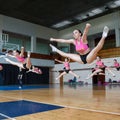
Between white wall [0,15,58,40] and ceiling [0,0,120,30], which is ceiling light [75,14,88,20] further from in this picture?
white wall [0,15,58,40]

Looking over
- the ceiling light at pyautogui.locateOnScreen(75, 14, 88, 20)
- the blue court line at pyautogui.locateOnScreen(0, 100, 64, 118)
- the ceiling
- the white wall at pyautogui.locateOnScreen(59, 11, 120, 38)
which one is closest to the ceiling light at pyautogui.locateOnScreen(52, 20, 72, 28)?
the ceiling

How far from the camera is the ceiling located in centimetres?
1762

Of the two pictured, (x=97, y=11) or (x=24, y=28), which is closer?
(x=97, y=11)

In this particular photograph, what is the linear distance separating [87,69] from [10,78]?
352 inches

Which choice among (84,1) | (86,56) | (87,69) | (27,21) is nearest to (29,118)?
(86,56)

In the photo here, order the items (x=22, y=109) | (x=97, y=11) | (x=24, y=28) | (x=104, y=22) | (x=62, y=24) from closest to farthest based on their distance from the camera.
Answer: (x=22, y=109)
(x=97, y=11)
(x=104, y=22)
(x=24, y=28)
(x=62, y=24)

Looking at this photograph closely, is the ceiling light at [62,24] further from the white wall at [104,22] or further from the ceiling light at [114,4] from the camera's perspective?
the ceiling light at [114,4]

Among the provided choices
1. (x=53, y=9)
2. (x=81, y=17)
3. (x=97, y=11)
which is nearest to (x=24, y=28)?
(x=53, y=9)

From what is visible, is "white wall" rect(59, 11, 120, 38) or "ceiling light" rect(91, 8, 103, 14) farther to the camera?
"white wall" rect(59, 11, 120, 38)

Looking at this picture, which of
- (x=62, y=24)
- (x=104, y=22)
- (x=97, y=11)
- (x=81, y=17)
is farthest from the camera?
(x=62, y=24)

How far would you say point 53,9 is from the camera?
1927 centimetres

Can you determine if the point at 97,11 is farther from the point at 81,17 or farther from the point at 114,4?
the point at 81,17

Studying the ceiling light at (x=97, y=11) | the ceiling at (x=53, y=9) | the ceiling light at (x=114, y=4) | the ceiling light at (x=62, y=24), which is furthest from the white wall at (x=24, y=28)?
the ceiling light at (x=114, y=4)

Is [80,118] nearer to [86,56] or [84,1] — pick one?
[86,56]
